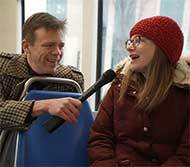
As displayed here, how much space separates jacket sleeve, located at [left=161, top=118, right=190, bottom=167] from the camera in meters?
1.23

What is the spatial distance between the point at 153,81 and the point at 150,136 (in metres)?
0.22

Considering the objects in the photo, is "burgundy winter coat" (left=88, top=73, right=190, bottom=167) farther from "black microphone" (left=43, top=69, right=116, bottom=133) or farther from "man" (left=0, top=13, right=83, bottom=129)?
"man" (left=0, top=13, right=83, bottom=129)

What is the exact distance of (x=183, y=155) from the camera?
124 centimetres

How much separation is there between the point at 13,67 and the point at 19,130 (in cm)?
33

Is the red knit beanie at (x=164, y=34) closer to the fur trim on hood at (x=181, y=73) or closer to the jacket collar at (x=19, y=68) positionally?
the fur trim on hood at (x=181, y=73)

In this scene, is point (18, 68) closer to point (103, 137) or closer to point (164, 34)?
point (103, 137)

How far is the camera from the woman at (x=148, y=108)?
1277 millimetres

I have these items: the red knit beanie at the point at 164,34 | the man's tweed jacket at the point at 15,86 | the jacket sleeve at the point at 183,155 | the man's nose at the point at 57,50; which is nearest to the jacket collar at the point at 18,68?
the man's tweed jacket at the point at 15,86

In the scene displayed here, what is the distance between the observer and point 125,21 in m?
2.75

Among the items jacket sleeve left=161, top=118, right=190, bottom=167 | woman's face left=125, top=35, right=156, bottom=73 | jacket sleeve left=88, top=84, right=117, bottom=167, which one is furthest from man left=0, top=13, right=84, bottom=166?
jacket sleeve left=161, top=118, right=190, bottom=167

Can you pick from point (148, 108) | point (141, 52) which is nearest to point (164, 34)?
point (141, 52)

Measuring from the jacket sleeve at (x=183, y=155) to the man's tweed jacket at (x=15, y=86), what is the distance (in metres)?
0.57

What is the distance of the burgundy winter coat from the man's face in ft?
1.34

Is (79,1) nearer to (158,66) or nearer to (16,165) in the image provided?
(158,66)
